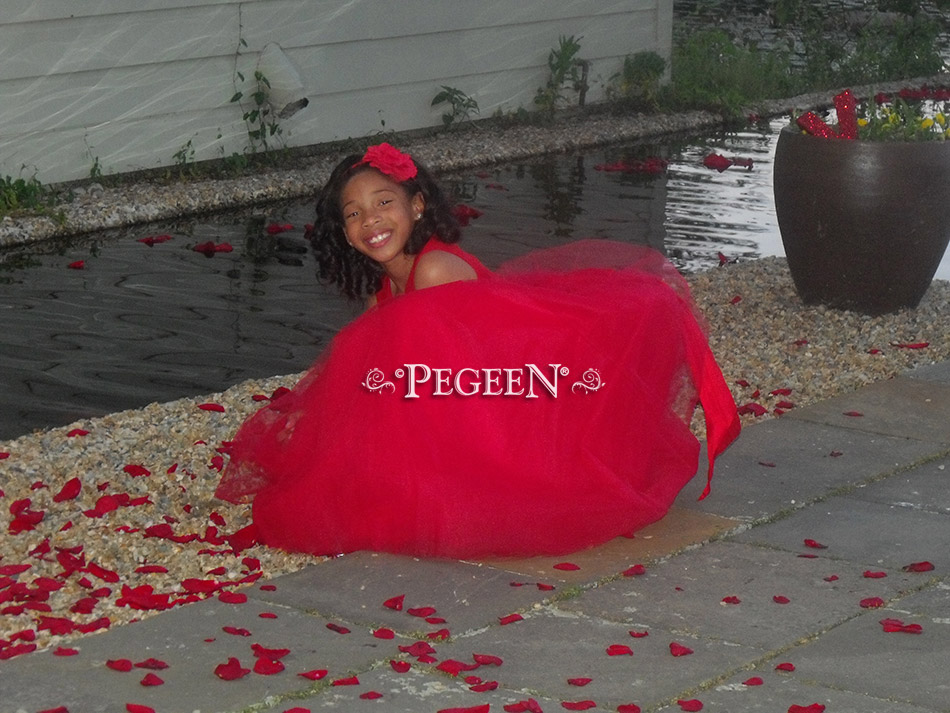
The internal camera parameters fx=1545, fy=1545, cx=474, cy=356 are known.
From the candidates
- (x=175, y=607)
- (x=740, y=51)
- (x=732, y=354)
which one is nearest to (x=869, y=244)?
(x=732, y=354)

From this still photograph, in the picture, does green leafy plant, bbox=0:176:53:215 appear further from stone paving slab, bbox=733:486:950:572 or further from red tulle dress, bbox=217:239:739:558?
stone paving slab, bbox=733:486:950:572

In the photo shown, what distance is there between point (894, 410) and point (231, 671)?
11.0ft

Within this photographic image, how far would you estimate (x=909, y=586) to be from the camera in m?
3.98

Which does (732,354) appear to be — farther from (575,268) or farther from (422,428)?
(422,428)

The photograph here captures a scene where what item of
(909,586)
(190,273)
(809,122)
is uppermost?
(809,122)

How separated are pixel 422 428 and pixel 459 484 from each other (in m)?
0.18

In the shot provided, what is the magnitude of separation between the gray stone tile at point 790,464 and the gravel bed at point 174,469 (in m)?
0.35

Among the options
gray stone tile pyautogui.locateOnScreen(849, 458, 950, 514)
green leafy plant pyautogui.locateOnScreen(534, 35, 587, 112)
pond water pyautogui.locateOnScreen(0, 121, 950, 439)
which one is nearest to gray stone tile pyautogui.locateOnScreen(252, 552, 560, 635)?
gray stone tile pyautogui.locateOnScreen(849, 458, 950, 514)

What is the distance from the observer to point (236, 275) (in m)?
8.56

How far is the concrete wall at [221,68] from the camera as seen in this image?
32.9ft

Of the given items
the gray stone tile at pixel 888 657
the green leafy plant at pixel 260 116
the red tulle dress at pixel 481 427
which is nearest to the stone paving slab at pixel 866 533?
the red tulle dress at pixel 481 427

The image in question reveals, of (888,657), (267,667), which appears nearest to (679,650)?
(888,657)

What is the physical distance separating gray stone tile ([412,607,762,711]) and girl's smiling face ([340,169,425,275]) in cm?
134

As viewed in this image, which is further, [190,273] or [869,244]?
[190,273]
